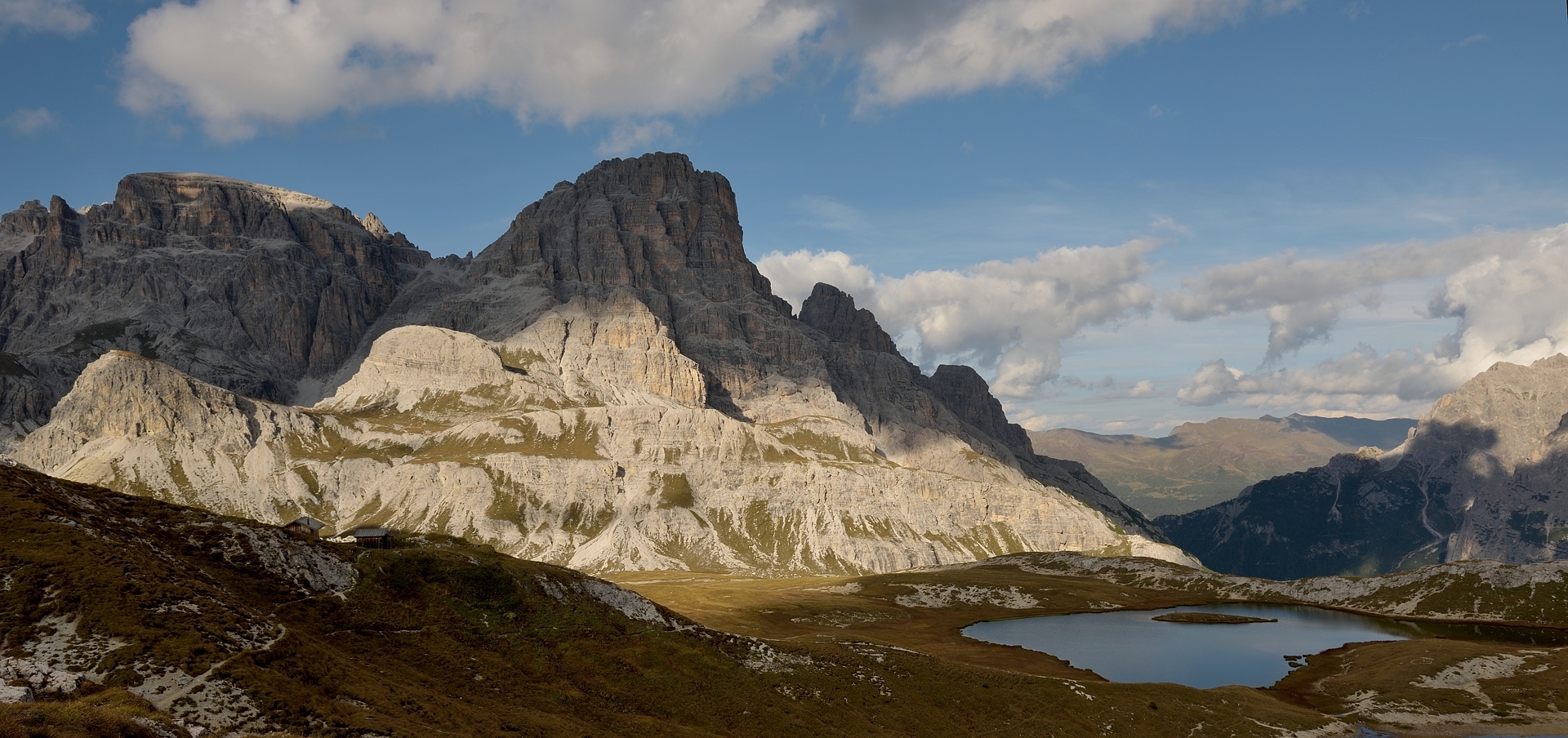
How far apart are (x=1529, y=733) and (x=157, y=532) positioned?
12101cm

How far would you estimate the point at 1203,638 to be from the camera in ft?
494

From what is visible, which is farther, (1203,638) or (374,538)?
(1203,638)

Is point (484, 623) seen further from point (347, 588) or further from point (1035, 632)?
point (1035, 632)

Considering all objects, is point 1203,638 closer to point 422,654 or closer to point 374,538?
point 374,538

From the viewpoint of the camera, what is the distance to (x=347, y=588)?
6781 cm

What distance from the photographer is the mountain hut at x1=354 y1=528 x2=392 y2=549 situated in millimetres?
A: 93688

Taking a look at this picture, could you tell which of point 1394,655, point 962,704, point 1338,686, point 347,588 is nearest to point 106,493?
point 347,588

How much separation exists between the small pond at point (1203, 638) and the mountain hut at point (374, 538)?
85166 millimetres

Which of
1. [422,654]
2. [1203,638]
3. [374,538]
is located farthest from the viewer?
[1203,638]

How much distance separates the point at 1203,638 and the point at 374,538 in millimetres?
126630

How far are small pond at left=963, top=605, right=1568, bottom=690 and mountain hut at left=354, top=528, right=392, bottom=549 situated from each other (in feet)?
279

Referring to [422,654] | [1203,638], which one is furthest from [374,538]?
[1203,638]

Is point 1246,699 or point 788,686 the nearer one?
point 788,686

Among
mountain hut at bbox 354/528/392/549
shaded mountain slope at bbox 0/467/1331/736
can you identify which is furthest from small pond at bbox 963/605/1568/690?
mountain hut at bbox 354/528/392/549
